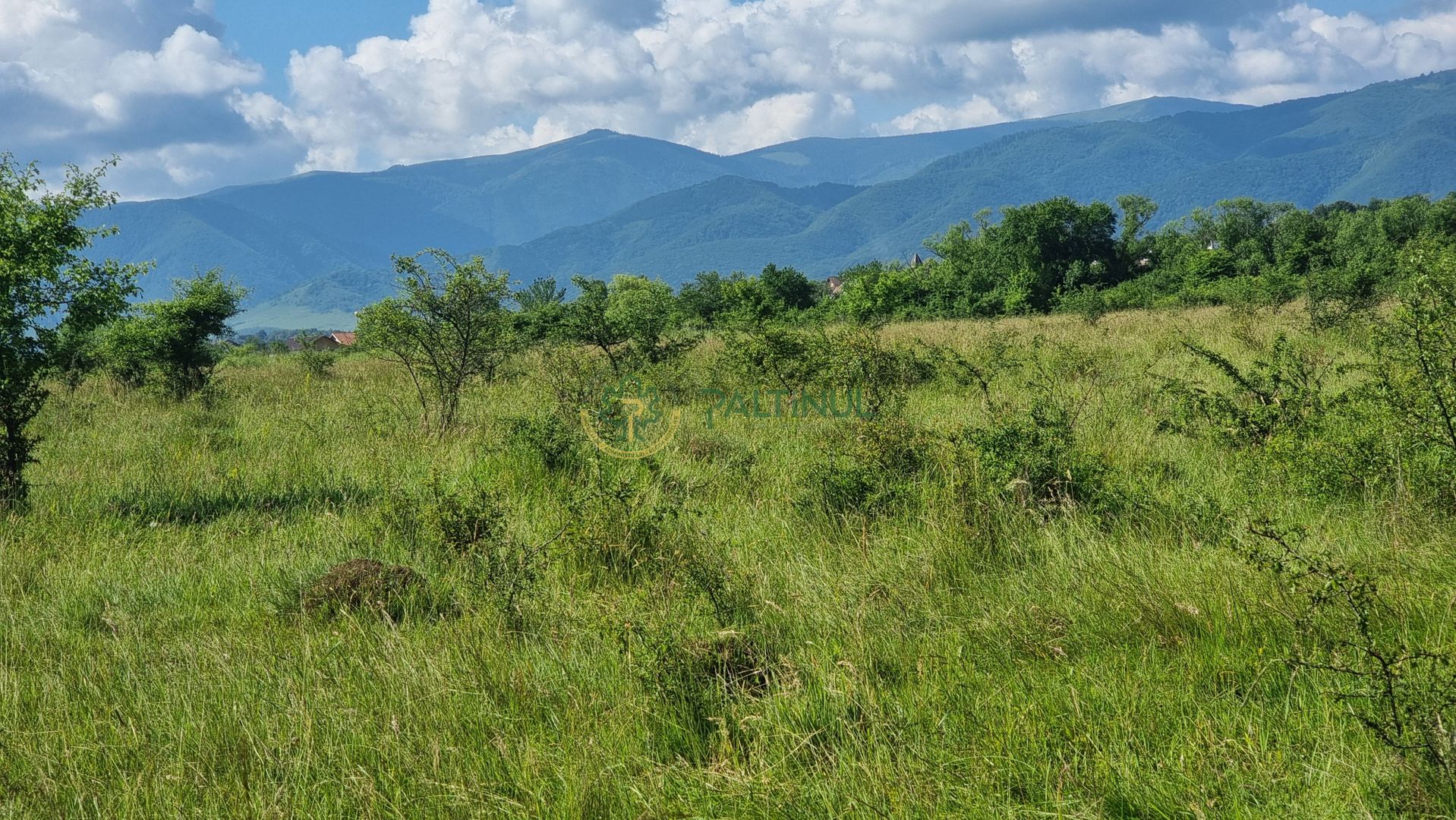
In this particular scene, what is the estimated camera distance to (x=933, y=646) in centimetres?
314

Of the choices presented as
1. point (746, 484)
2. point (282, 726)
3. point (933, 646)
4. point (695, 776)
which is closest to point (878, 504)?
point (746, 484)

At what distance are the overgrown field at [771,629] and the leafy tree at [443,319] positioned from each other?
332 centimetres

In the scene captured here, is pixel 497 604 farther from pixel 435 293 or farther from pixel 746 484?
pixel 435 293

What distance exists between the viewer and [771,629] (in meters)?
3.50

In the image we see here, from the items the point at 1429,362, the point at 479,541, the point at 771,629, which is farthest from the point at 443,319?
the point at 1429,362

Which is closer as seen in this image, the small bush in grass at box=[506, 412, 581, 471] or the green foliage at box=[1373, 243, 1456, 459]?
the green foliage at box=[1373, 243, 1456, 459]

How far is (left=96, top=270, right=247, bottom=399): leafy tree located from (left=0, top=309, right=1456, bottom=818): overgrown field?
27.4ft

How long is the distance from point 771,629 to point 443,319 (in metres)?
8.00

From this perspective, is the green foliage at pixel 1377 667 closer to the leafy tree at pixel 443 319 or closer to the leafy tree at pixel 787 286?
the leafy tree at pixel 443 319

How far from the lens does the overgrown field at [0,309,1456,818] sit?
7.80 feet

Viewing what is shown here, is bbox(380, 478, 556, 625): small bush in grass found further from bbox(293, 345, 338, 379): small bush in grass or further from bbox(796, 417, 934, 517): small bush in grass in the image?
bbox(293, 345, 338, 379): small bush in grass

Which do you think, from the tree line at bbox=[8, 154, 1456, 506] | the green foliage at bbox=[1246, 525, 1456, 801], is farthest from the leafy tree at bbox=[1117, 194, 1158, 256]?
the green foliage at bbox=[1246, 525, 1456, 801]

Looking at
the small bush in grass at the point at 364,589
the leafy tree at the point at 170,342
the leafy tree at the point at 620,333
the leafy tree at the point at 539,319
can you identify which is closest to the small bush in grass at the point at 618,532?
the small bush in grass at the point at 364,589

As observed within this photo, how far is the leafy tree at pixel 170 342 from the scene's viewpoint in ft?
45.7
